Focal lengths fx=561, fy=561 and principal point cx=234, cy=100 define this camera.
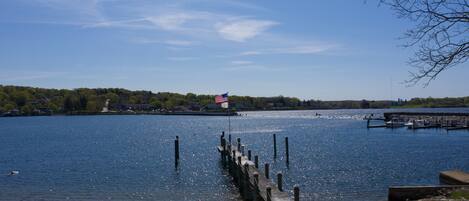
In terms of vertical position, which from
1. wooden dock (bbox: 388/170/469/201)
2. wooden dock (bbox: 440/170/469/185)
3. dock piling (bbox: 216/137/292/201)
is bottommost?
dock piling (bbox: 216/137/292/201)

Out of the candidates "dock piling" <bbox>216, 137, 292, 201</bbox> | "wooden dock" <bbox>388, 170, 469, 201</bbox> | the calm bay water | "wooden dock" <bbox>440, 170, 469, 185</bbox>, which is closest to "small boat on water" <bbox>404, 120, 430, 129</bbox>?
the calm bay water

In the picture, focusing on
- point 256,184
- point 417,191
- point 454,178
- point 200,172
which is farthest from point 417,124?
point 417,191

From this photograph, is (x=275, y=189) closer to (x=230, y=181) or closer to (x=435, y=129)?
(x=230, y=181)

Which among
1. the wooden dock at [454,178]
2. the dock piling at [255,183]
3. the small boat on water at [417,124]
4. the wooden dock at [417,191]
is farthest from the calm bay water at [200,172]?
the small boat on water at [417,124]

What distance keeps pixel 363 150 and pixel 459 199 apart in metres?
45.3

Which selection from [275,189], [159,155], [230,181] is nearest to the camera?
[275,189]

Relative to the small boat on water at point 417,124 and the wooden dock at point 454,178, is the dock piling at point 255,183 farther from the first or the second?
the small boat on water at point 417,124

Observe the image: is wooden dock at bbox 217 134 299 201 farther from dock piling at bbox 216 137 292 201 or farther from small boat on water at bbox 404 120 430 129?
small boat on water at bbox 404 120 430 129

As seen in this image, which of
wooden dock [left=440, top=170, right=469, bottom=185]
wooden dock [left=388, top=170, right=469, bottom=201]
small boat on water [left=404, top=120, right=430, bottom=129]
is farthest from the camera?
small boat on water [left=404, top=120, right=430, bottom=129]

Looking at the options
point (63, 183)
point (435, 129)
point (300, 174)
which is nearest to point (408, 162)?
point (300, 174)

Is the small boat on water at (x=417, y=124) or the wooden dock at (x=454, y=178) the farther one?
the small boat on water at (x=417, y=124)

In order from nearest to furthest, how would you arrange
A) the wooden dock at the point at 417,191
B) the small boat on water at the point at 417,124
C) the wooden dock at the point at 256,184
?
the wooden dock at the point at 417,191 → the wooden dock at the point at 256,184 → the small boat on water at the point at 417,124

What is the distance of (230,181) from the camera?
38562 mm

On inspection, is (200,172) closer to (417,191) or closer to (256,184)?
(256,184)
